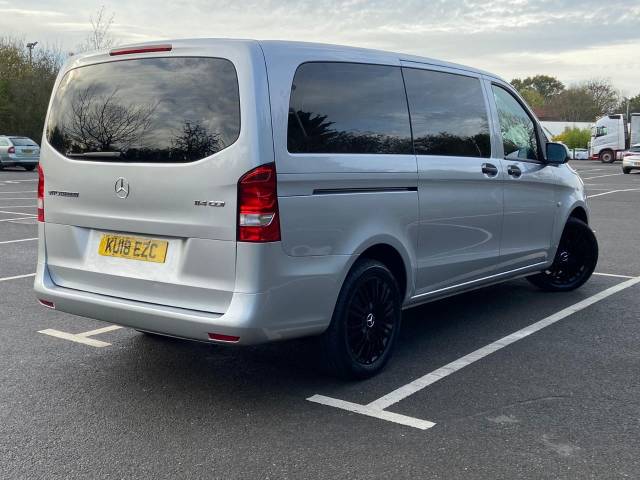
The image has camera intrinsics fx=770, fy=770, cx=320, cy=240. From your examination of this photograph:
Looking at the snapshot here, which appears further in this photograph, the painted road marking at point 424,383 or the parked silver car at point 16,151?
the parked silver car at point 16,151

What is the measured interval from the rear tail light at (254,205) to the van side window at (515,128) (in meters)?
2.73

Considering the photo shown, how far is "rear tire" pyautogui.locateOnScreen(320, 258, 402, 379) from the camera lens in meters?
4.35

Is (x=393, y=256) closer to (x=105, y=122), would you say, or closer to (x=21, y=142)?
(x=105, y=122)

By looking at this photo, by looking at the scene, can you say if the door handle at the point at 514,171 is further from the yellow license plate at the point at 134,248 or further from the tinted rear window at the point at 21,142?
the tinted rear window at the point at 21,142

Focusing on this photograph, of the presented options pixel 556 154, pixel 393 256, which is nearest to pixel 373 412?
pixel 393 256

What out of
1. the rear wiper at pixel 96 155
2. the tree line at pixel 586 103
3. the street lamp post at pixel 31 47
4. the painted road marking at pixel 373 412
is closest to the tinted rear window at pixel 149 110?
the rear wiper at pixel 96 155

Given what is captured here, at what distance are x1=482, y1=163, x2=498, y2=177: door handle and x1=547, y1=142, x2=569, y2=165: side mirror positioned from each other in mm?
1014

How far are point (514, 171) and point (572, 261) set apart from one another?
172cm

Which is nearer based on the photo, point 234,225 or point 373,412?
point 234,225

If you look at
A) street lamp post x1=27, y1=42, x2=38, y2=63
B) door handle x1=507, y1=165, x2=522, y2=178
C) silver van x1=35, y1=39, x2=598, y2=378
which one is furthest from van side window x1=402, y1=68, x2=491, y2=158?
street lamp post x1=27, y1=42, x2=38, y2=63

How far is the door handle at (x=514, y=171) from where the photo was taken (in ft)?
19.4

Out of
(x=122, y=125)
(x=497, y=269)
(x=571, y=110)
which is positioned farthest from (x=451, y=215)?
(x=571, y=110)

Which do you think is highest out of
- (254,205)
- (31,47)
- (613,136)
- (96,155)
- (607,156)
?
(31,47)

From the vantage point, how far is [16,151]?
29.7 metres
